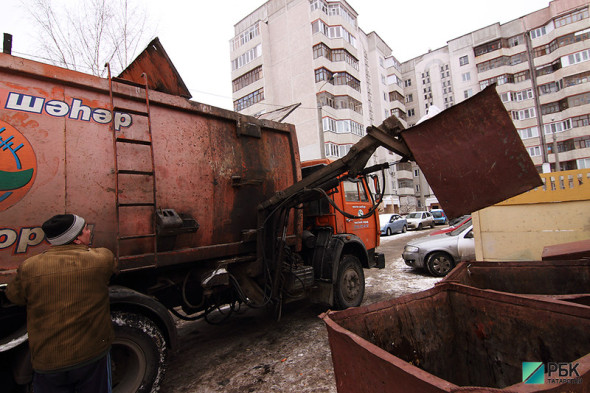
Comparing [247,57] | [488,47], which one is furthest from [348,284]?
[488,47]

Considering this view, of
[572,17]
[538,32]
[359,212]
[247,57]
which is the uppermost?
[538,32]

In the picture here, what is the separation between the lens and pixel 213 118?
3.75 m

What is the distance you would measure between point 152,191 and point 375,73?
43141 millimetres

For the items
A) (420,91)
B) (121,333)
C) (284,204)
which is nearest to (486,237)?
(284,204)

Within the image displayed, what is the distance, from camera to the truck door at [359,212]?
5.75 metres

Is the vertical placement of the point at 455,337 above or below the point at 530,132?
below

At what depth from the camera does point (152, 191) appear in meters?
3.07

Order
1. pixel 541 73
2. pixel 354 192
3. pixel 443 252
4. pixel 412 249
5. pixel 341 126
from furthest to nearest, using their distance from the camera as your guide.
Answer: pixel 541 73, pixel 341 126, pixel 412 249, pixel 443 252, pixel 354 192

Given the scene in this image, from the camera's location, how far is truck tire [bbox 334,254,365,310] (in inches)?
195

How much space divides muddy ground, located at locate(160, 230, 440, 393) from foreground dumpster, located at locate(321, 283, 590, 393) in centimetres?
118

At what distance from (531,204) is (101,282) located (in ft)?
25.5

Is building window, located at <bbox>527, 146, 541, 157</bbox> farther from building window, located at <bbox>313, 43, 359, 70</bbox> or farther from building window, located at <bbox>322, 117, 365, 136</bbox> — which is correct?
building window, located at <bbox>313, 43, 359, 70</bbox>

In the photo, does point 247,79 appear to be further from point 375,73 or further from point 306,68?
point 375,73

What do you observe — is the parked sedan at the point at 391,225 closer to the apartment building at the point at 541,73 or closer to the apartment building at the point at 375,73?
the apartment building at the point at 375,73
